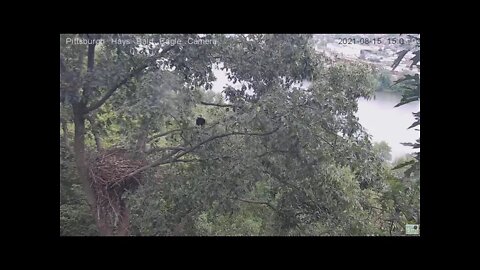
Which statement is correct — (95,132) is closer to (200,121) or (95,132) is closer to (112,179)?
(112,179)

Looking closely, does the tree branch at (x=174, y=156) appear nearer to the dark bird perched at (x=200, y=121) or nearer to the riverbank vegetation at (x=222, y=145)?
the riverbank vegetation at (x=222, y=145)

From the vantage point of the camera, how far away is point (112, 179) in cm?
342

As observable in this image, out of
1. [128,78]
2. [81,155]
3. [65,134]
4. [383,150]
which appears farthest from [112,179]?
[383,150]

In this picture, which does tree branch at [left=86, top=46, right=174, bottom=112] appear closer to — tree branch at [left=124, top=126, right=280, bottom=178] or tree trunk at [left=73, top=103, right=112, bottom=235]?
tree trunk at [left=73, top=103, right=112, bottom=235]

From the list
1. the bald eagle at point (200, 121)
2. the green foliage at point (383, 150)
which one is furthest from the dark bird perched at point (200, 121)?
the green foliage at point (383, 150)

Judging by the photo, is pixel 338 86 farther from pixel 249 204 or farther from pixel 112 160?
pixel 112 160

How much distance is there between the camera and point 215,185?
3459mm

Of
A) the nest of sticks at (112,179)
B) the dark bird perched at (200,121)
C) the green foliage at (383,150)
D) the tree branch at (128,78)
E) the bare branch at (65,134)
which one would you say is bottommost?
the nest of sticks at (112,179)

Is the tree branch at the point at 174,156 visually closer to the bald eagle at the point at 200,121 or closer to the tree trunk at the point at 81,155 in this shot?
the bald eagle at the point at 200,121

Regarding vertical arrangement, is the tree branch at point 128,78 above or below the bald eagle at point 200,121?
above

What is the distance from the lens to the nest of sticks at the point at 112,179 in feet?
11.2

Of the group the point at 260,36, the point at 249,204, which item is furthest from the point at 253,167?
the point at 260,36

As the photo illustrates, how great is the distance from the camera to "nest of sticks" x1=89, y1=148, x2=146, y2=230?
3.40 meters

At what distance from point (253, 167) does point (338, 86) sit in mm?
780
